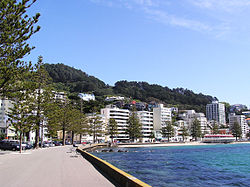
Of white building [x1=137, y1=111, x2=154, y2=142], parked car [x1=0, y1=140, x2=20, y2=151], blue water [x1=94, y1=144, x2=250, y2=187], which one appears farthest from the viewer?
white building [x1=137, y1=111, x2=154, y2=142]

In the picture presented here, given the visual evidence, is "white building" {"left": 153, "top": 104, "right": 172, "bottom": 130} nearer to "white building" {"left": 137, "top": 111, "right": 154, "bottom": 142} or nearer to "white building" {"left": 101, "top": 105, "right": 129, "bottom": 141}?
"white building" {"left": 137, "top": 111, "right": 154, "bottom": 142}

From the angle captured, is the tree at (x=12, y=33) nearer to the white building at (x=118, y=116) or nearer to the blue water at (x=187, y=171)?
the blue water at (x=187, y=171)

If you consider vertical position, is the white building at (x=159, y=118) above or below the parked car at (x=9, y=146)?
above

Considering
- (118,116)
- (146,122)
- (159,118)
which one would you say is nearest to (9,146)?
(118,116)

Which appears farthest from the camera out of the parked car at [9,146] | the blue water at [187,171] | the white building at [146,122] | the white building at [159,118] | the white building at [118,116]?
the white building at [159,118]

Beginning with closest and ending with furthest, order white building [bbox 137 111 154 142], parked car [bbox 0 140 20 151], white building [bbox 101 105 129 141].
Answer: parked car [bbox 0 140 20 151]
white building [bbox 101 105 129 141]
white building [bbox 137 111 154 142]

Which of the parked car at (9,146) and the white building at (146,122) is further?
the white building at (146,122)

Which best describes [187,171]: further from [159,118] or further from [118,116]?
[159,118]

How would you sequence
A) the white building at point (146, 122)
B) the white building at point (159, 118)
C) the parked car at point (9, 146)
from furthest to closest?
1. the white building at point (159, 118)
2. the white building at point (146, 122)
3. the parked car at point (9, 146)

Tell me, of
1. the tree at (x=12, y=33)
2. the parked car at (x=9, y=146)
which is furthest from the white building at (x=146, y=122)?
the tree at (x=12, y=33)

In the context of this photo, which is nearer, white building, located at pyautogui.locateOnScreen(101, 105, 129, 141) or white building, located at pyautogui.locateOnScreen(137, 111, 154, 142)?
white building, located at pyautogui.locateOnScreen(101, 105, 129, 141)

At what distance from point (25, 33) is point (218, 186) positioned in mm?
15793

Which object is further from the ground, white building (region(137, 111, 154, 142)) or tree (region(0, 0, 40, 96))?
tree (region(0, 0, 40, 96))

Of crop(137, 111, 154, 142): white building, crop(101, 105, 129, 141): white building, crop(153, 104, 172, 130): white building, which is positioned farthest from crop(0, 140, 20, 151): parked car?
crop(153, 104, 172, 130): white building
